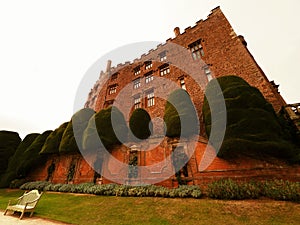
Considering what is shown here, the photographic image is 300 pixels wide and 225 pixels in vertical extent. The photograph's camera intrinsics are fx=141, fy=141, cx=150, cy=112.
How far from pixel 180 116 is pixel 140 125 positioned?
4.02 meters

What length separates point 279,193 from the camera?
594cm

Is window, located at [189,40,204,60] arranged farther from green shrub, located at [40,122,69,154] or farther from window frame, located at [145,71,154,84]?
green shrub, located at [40,122,69,154]

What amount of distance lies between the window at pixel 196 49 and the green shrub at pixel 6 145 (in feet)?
97.9

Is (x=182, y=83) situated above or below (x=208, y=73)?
above

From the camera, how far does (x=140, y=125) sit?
13.5 meters

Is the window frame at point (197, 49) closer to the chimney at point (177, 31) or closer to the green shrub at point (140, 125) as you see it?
the chimney at point (177, 31)

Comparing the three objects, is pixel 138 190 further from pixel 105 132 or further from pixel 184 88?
pixel 184 88

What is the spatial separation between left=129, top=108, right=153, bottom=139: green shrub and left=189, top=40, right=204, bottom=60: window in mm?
9176

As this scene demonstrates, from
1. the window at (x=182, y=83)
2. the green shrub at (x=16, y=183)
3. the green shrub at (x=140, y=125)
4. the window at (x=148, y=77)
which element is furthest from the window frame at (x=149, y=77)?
the green shrub at (x=16, y=183)

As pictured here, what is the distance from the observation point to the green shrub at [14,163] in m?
17.9

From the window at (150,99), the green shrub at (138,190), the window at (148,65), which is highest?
the window at (148,65)

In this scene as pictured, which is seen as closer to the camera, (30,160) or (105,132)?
(105,132)

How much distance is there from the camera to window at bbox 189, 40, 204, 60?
16219 mm

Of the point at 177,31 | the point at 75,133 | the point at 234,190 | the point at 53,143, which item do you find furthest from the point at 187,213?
the point at 177,31
